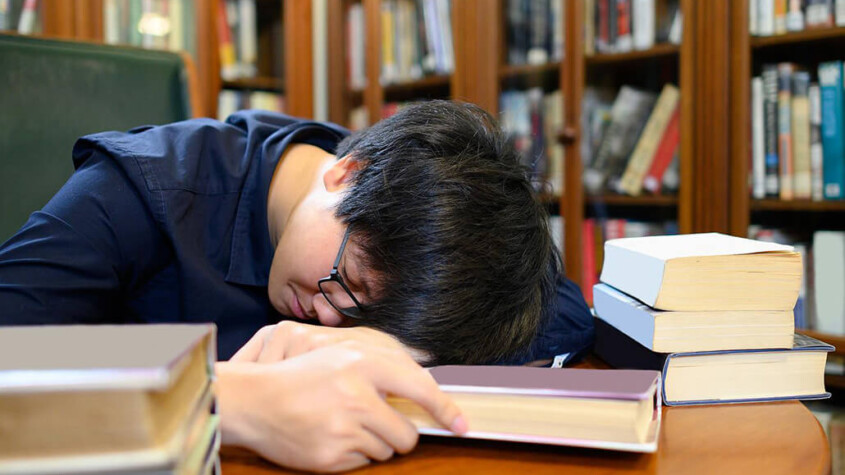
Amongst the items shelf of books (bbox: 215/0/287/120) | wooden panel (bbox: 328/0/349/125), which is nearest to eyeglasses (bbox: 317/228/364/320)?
shelf of books (bbox: 215/0/287/120)

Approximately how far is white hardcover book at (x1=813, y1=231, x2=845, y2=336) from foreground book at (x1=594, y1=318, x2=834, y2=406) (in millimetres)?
976

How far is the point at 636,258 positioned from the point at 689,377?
5.0 inches

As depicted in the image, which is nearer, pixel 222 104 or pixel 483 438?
pixel 483 438

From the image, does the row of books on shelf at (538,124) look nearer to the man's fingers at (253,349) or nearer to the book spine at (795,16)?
the book spine at (795,16)

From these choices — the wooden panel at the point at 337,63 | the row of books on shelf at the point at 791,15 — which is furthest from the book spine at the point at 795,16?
the wooden panel at the point at 337,63

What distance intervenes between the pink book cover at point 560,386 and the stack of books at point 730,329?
0.32ft

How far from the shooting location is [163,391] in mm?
291

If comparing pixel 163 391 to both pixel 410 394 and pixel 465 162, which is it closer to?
pixel 410 394

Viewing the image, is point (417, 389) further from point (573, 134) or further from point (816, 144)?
point (573, 134)

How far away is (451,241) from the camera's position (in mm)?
709

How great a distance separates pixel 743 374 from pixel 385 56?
6.49 ft

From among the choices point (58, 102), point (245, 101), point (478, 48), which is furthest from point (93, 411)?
point (245, 101)

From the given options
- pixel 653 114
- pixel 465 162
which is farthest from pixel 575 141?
pixel 465 162

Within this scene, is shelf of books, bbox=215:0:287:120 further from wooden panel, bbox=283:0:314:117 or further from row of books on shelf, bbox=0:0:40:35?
row of books on shelf, bbox=0:0:40:35
